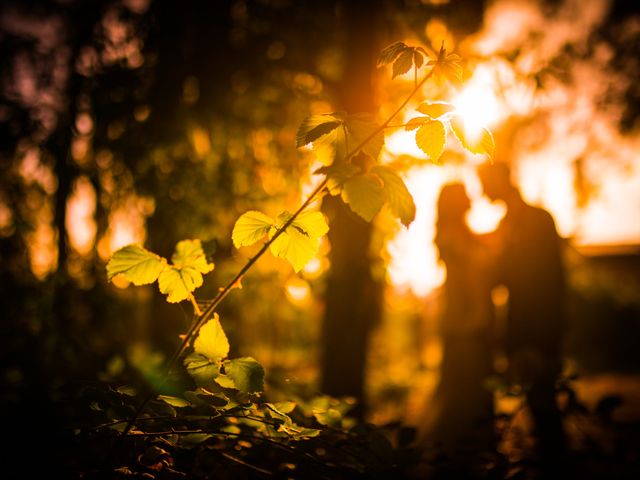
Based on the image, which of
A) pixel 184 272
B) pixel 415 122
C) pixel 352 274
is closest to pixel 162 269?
pixel 184 272

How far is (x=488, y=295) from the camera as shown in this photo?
14.3 ft

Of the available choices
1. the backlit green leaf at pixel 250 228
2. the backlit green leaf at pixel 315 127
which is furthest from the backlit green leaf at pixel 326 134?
the backlit green leaf at pixel 250 228

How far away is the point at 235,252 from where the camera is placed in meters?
4.35

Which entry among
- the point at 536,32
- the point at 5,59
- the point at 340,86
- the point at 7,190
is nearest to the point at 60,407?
the point at 340,86

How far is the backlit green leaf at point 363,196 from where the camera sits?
0.91 m

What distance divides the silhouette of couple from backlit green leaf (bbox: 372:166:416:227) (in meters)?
2.72

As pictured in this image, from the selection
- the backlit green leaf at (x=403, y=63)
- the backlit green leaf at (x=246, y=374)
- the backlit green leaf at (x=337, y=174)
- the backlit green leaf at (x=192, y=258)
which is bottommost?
the backlit green leaf at (x=246, y=374)

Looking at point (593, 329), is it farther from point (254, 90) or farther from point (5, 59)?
point (5, 59)

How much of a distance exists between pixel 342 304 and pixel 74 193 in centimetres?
332

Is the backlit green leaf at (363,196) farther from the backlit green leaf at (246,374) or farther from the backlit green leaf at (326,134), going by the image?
the backlit green leaf at (246,374)

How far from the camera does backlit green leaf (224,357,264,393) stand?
953mm

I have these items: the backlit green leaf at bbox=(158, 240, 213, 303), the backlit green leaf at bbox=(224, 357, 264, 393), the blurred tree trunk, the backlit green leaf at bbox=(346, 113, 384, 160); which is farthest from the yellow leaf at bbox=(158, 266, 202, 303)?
the blurred tree trunk

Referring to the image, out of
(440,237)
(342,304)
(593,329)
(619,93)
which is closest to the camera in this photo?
(342,304)

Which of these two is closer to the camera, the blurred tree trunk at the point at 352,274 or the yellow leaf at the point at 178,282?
the yellow leaf at the point at 178,282
